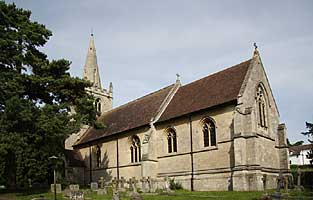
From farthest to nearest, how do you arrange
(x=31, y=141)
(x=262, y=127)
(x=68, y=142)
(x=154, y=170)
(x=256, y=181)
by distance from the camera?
(x=68, y=142) < (x=154, y=170) < (x=262, y=127) < (x=31, y=141) < (x=256, y=181)

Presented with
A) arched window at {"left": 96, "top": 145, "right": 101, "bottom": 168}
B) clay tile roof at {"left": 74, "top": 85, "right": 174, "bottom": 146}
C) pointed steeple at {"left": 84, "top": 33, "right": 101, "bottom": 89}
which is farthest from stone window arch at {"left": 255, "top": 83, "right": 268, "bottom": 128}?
pointed steeple at {"left": 84, "top": 33, "right": 101, "bottom": 89}

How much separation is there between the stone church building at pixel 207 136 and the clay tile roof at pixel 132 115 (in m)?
Answer: 0.15

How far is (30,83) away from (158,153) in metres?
13.3

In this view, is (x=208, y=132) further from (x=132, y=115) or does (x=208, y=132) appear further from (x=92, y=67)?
(x=92, y=67)

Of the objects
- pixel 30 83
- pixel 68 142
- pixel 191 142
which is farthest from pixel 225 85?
pixel 68 142

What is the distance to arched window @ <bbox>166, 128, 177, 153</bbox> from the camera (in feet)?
108

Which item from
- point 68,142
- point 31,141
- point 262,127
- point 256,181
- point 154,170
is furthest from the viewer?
point 68,142

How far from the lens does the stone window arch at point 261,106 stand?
3018cm

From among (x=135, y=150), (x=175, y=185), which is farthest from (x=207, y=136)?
(x=135, y=150)

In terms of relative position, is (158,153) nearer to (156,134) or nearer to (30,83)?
(156,134)

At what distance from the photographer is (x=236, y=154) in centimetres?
2661

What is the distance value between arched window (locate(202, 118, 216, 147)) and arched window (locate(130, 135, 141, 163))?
319 inches

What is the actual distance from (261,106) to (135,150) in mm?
13299

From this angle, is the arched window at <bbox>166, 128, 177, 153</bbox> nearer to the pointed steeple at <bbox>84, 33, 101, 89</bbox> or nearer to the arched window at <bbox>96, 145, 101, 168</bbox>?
the arched window at <bbox>96, 145, 101, 168</bbox>
